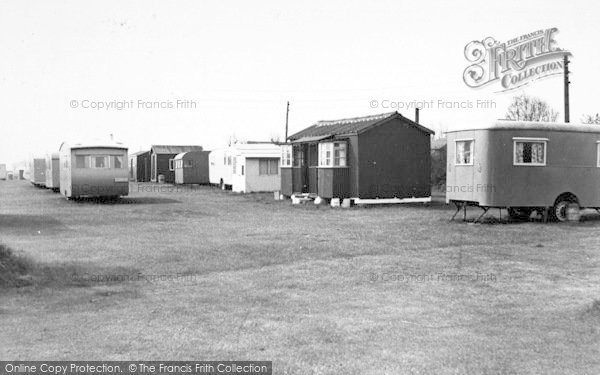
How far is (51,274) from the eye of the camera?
9508 mm

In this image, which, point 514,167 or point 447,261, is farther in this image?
point 514,167

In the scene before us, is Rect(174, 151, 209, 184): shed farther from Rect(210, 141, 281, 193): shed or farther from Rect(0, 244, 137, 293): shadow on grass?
Rect(0, 244, 137, 293): shadow on grass

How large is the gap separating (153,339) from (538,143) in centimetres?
1479

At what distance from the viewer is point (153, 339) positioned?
6.15m

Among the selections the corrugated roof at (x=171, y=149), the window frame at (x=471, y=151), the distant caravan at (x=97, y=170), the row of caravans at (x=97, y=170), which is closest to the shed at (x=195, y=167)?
the corrugated roof at (x=171, y=149)

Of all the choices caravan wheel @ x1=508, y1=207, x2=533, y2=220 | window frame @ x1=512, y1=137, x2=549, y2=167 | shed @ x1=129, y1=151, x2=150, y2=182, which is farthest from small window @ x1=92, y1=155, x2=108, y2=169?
shed @ x1=129, y1=151, x2=150, y2=182

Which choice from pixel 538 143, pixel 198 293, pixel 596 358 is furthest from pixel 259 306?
pixel 538 143

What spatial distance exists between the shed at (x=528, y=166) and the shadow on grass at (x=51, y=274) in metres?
11.2

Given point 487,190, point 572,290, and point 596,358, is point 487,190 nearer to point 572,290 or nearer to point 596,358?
point 572,290

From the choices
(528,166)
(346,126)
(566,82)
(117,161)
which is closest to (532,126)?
(528,166)

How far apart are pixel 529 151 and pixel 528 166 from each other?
0.44 meters

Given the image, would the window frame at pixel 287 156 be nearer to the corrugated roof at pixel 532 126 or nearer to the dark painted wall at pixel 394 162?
the dark painted wall at pixel 394 162

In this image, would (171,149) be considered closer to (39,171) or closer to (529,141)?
(39,171)

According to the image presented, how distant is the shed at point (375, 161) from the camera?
81.8 feet
